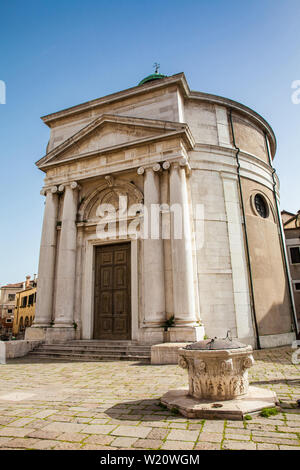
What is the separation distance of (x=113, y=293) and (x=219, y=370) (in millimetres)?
8107

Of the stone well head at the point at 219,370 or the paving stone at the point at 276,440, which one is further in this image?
the stone well head at the point at 219,370

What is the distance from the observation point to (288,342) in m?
13.4

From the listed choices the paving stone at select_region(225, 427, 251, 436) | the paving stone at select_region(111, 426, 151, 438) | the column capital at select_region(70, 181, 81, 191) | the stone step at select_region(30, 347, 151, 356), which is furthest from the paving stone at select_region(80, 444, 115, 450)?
the column capital at select_region(70, 181, 81, 191)

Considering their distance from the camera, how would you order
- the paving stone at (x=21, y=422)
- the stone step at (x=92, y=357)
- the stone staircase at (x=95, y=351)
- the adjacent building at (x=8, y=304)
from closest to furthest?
the paving stone at (x=21, y=422), the stone step at (x=92, y=357), the stone staircase at (x=95, y=351), the adjacent building at (x=8, y=304)

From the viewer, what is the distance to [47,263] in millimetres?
12656

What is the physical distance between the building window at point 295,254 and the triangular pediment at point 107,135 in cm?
1239

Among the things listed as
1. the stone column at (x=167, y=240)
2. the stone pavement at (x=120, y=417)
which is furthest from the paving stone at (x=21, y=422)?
the stone column at (x=167, y=240)

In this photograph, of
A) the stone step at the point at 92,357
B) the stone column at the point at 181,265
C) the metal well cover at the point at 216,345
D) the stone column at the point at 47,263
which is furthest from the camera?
the stone column at the point at 47,263

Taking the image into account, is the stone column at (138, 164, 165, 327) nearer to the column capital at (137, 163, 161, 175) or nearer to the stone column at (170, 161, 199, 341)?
the column capital at (137, 163, 161, 175)

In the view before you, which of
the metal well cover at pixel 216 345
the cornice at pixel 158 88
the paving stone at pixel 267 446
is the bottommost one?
the paving stone at pixel 267 446

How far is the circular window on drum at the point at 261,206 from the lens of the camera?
14.5 metres

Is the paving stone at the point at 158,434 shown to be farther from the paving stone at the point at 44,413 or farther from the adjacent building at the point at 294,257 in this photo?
the adjacent building at the point at 294,257
